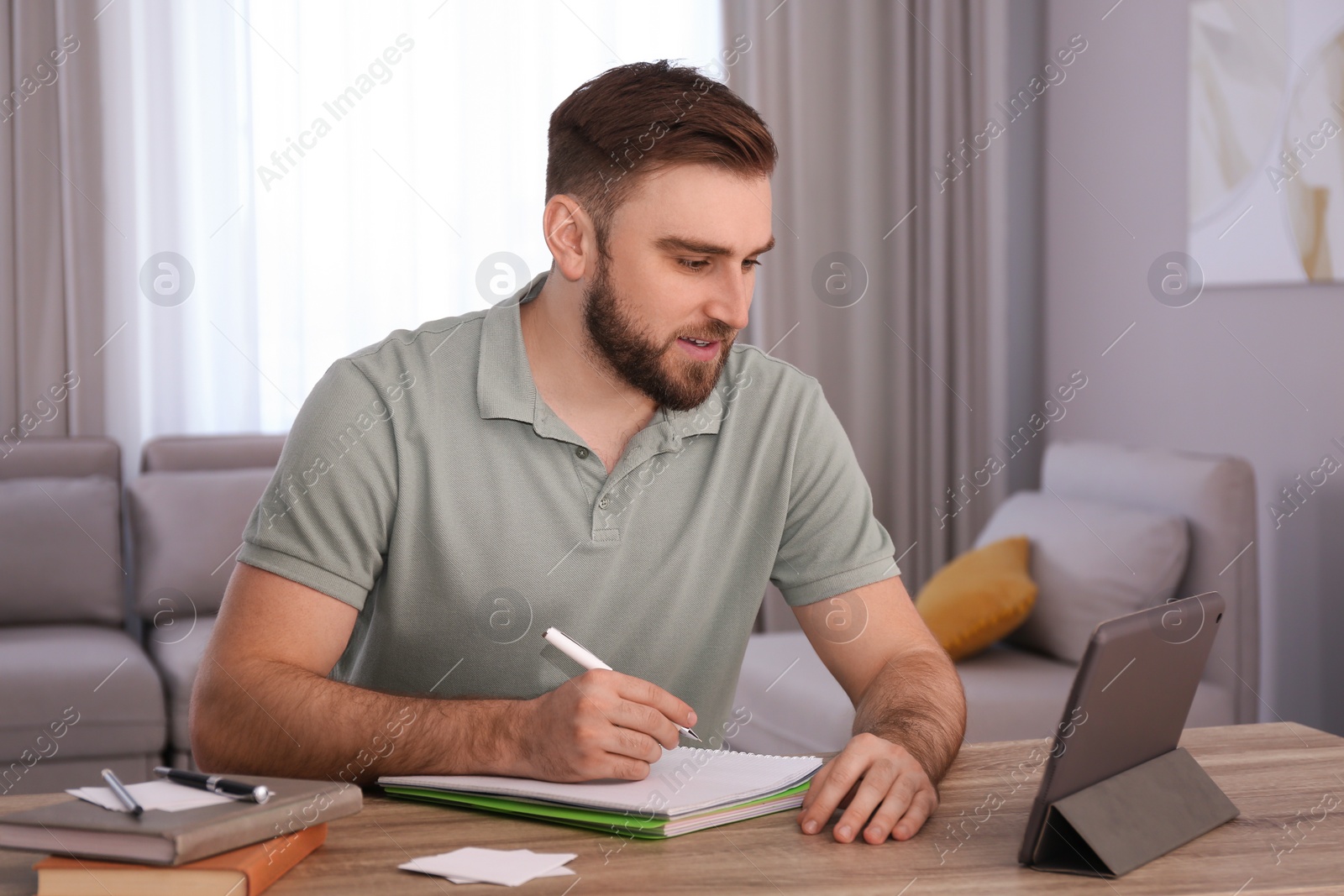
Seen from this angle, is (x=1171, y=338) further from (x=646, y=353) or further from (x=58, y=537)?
(x=58, y=537)

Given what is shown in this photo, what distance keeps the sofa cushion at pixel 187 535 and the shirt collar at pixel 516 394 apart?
2093mm

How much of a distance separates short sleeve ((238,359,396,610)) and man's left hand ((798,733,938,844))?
55cm

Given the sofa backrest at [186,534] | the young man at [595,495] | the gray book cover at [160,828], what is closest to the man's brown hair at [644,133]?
the young man at [595,495]

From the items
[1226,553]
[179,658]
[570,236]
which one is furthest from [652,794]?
[179,658]

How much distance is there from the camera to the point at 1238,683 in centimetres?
274

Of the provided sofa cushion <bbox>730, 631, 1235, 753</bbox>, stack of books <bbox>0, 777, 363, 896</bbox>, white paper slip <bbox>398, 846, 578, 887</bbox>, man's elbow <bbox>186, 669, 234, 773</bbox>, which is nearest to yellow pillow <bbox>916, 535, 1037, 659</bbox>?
sofa cushion <bbox>730, 631, 1235, 753</bbox>

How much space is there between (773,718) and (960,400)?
5.54 feet

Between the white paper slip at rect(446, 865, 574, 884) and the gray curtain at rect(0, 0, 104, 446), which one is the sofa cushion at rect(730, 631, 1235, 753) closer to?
the white paper slip at rect(446, 865, 574, 884)

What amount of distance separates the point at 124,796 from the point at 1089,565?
2396 millimetres

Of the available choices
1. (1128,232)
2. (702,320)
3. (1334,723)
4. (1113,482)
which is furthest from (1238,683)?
(702,320)

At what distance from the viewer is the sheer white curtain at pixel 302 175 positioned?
146 inches

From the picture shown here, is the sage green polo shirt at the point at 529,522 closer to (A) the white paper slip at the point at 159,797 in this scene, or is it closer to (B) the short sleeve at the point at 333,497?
(B) the short sleeve at the point at 333,497

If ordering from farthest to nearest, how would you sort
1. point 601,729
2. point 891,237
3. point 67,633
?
point 891,237 < point 67,633 < point 601,729

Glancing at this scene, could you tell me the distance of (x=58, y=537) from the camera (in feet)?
11.0
